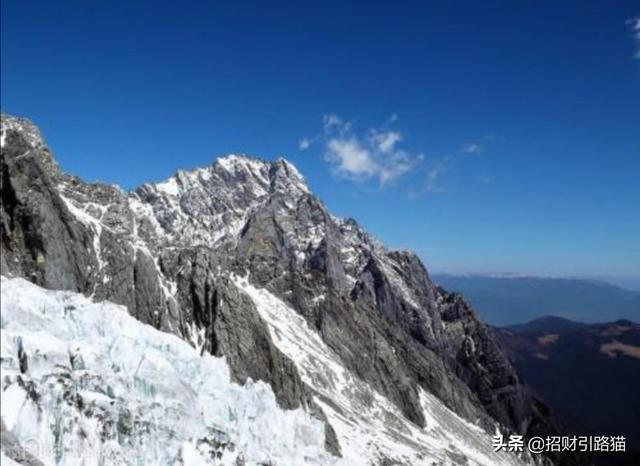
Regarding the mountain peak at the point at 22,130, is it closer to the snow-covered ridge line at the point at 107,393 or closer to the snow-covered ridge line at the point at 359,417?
the snow-covered ridge line at the point at 107,393

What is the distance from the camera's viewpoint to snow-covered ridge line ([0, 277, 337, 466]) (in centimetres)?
5350

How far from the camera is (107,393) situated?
6069 centimetres

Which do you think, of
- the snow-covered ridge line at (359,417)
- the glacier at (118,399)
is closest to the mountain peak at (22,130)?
the glacier at (118,399)

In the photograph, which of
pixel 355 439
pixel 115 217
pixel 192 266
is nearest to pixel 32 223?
pixel 115 217

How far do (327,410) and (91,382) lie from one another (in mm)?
99180

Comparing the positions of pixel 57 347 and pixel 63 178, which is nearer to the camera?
pixel 57 347

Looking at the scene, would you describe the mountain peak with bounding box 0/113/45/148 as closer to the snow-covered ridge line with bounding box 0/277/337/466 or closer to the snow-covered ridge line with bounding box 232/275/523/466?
the snow-covered ridge line with bounding box 0/277/337/466

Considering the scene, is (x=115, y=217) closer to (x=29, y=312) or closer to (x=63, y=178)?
(x=63, y=178)

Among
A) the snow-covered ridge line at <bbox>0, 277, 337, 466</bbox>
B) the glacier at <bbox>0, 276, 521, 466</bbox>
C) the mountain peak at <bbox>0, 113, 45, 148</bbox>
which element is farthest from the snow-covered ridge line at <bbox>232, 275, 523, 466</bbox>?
the mountain peak at <bbox>0, 113, 45, 148</bbox>

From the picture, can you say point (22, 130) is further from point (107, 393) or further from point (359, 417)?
point (359, 417)

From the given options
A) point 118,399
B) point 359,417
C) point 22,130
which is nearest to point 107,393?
point 118,399

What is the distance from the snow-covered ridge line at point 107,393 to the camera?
176ft

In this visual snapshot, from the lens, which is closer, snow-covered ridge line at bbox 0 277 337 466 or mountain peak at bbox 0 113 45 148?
snow-covered ridge line at bbox 0 277 337 466

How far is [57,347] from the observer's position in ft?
191
